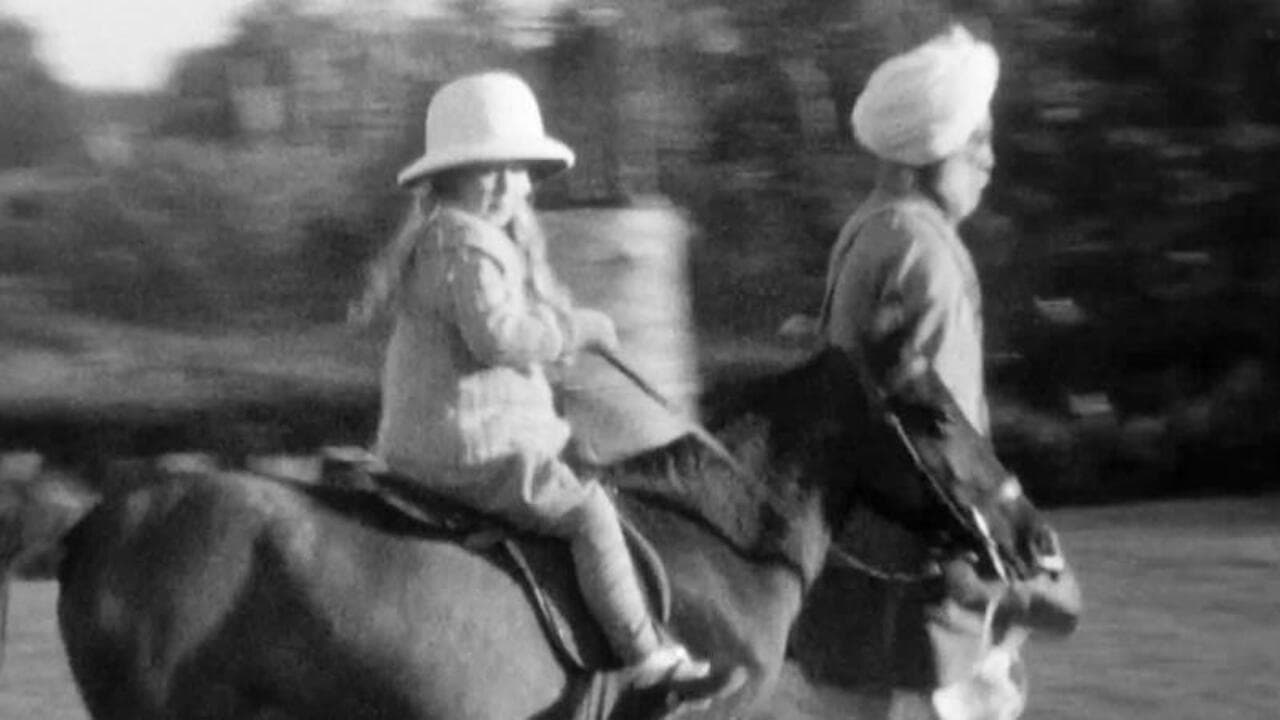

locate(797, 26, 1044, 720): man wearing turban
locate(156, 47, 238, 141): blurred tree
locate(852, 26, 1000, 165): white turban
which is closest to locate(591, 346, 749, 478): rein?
locate(797, 26, 1044, 720): man wearing turban

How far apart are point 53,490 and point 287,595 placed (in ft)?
1.90

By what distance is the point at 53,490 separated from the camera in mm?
6883

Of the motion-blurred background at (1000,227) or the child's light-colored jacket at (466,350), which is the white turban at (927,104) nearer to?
the child's light-colored jacket at (466,350)

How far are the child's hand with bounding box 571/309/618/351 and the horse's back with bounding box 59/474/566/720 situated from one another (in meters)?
0.55

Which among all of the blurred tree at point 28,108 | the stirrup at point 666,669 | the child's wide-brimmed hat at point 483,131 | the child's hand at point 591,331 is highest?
the child's wide-brimmed hat at point 483,131

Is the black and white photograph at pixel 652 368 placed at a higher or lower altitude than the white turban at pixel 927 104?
lower

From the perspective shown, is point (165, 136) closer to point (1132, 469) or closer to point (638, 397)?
point (1132, 469)

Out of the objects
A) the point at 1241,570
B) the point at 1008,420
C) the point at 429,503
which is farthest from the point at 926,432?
the point at 1008,420

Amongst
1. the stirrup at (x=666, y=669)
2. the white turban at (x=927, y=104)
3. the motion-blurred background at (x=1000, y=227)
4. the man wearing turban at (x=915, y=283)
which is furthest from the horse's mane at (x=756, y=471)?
the motion-blurred background at (x=1000, y=227)

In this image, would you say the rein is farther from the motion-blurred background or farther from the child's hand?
the motion-blurred background

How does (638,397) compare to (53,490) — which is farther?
(638,397)

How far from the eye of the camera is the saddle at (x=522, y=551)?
23.0 ft

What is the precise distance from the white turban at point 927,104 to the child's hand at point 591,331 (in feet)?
2.45

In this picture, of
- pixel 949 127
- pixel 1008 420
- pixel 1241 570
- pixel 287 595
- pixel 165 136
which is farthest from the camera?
pixel 165 136
